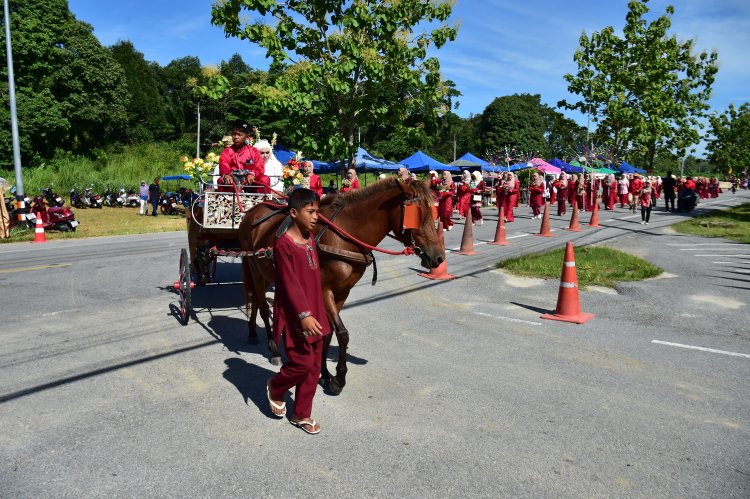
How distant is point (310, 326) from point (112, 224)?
76.5 ft

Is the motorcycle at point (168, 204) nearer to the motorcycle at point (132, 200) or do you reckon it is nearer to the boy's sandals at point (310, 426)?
the motorcycle at point (132, 200)

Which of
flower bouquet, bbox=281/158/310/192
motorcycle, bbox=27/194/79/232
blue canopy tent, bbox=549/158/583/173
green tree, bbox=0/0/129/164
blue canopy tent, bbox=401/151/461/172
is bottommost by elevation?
motorcycle, bbox=27/194/79/232

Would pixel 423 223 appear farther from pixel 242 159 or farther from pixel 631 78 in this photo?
pixel 631 78

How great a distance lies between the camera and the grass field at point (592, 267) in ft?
36.2

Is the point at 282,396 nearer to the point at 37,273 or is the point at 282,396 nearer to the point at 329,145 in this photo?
the point at 37,273

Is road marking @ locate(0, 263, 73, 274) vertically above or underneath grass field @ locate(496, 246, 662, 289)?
underneath

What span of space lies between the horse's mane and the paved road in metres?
1.78

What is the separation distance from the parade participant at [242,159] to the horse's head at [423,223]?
10.2 feet

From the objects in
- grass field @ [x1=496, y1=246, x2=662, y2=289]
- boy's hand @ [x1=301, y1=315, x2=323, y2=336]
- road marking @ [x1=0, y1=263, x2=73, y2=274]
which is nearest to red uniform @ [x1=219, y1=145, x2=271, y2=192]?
boy's hand @ [x1=301, y1=315, x2=323, y2=336]

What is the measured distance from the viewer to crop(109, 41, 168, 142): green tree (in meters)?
61.7

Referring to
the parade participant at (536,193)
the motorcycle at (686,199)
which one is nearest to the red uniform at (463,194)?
the parade participant at (536,193)

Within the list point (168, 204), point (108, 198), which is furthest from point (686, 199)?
point (108, 198)

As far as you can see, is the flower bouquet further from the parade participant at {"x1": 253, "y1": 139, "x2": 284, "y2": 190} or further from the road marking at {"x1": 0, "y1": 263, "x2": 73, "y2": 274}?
the road marking at {"x1": 0, "y1": 263, "x2": 73, "y2": 274}

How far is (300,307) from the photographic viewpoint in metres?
4.25
